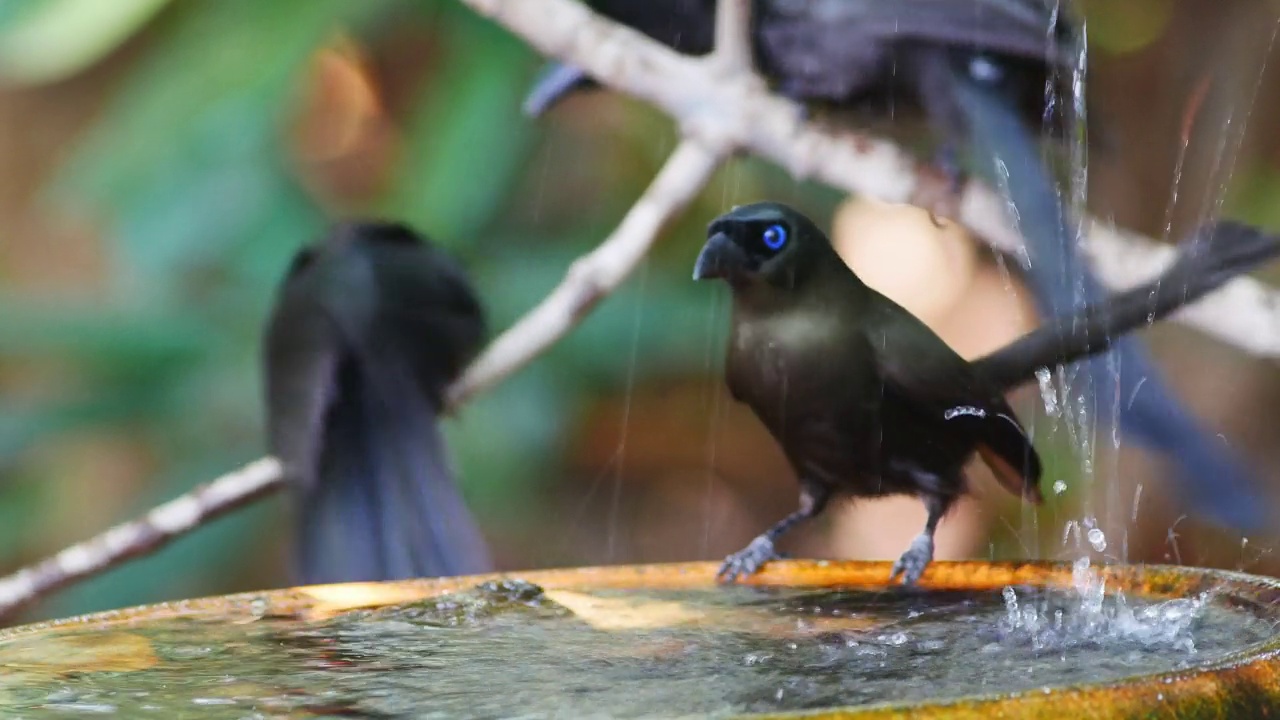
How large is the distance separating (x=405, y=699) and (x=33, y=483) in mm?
1689

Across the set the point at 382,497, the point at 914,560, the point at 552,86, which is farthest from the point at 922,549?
the point at 552,86

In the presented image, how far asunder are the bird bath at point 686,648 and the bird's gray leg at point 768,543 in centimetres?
2

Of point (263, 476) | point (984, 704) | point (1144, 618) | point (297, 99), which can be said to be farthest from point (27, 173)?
point (984, 704)

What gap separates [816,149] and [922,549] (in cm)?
49

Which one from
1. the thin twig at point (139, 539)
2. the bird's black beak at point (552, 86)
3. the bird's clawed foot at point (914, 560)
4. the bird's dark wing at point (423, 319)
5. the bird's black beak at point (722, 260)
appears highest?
the bird's black beak at point (552, 86)

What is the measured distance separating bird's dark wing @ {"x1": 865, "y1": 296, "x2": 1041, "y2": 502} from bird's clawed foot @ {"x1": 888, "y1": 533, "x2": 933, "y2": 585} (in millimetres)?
87

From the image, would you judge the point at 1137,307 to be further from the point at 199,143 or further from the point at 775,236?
the point at 199,143

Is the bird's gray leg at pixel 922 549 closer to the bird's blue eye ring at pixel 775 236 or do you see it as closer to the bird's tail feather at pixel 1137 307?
the bird's tail feather at pixel 1137 307

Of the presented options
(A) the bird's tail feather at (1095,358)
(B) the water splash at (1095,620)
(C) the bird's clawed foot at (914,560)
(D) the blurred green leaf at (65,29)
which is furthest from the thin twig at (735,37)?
(D) the blurred green leaf at (65,29)

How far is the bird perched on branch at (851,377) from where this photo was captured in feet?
3.59

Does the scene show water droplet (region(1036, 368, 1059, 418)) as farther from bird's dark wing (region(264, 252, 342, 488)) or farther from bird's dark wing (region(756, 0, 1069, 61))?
bird's dark wing (region(264, 252, 342, 488))

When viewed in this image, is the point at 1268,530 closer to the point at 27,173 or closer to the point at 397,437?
the point at 397,437

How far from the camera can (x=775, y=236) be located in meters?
1.13

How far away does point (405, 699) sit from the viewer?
648 mm
